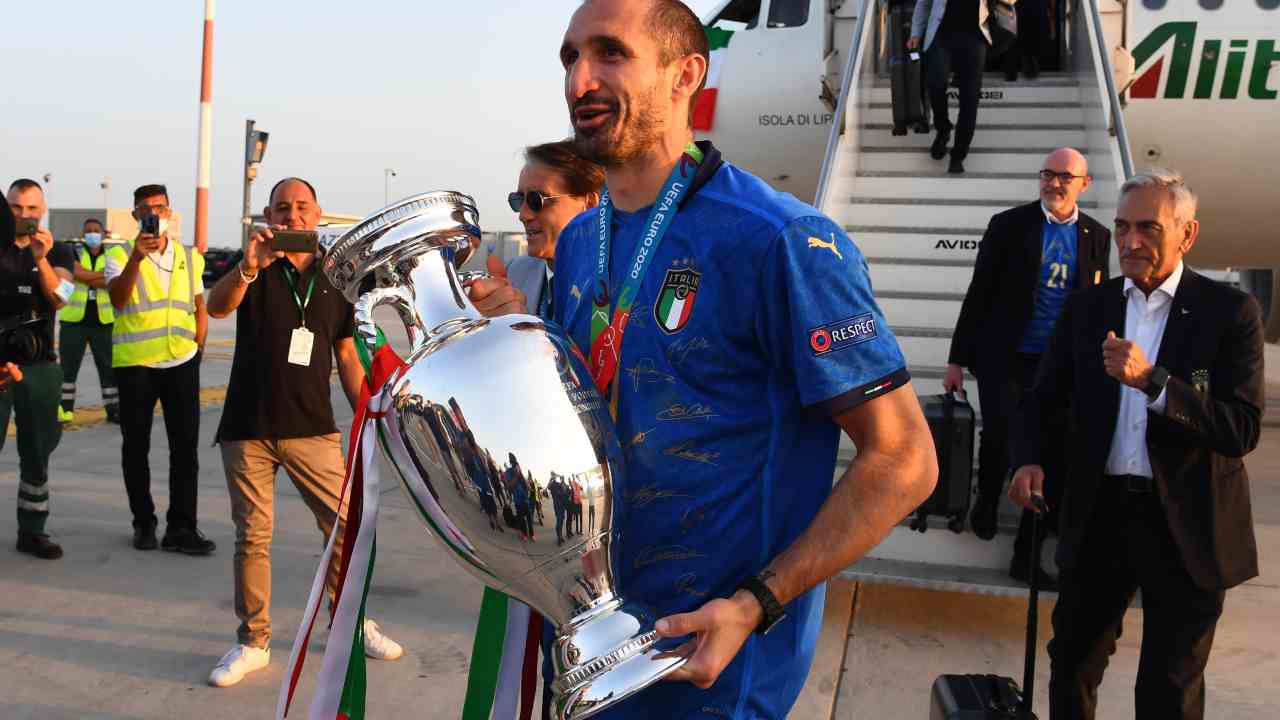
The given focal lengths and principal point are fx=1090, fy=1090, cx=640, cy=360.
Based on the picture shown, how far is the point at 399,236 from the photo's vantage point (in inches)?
51.7

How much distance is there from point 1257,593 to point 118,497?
6.37 meters

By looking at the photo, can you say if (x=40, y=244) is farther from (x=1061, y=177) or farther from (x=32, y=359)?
(x=1061, y=177)

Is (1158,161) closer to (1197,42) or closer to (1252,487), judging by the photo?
(1197,42)

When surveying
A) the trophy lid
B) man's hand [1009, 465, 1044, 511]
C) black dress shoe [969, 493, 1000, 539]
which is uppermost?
the trophy lid

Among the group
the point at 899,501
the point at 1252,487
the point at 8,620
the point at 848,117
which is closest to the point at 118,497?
the point at 8,620

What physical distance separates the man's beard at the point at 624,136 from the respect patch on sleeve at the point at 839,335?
12.6 inches

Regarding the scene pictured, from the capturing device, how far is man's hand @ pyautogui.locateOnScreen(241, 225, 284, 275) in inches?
150

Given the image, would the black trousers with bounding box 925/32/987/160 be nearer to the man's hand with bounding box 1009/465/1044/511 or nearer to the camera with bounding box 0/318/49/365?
the man's hand with bounding box 1009/465/1044/511

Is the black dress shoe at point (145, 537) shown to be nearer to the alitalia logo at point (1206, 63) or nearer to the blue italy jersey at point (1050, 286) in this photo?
the blue italy jersey at point (1050, 286)

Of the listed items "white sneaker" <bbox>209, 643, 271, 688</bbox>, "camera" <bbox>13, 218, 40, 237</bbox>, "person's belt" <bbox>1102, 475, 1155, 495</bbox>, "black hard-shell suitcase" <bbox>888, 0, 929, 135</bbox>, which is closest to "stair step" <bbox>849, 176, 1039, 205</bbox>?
"black hard-shell suitcase" <bbox>888, 0, 929, 135</bbox>

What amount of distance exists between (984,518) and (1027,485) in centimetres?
150

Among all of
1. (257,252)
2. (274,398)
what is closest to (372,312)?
(257,252)

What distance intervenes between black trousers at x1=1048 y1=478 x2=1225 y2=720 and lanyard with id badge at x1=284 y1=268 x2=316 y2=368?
2.80m

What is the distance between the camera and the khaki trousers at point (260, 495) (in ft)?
13.1
